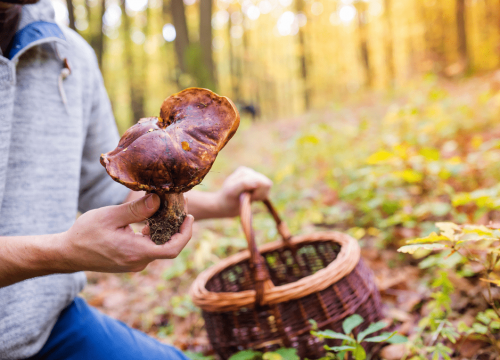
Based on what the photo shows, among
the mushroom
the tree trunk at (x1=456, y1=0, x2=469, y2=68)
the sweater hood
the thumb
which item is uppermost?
the tree trunk at (x1=456, y1=0, x2=469, y2=68)

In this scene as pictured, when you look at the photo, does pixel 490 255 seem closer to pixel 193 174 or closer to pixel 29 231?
pixel 193 174

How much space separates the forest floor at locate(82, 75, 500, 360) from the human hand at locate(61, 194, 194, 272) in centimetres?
34

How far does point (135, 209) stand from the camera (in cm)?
84

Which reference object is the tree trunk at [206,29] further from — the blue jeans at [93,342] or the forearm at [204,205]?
the blue jeans at [93,342]

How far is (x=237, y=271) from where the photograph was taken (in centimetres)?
188

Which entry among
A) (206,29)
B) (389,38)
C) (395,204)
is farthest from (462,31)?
(395,204)

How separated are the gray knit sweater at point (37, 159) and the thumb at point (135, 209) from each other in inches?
21.8

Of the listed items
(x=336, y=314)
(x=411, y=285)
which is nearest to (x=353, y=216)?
(x=411, y=285)

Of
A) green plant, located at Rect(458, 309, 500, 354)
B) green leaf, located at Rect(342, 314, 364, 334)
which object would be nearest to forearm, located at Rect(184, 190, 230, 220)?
green leaf, located at Rect(342, 314, 364, 334)

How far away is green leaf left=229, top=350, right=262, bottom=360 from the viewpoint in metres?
1.28

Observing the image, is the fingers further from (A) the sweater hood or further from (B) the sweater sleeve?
(A) the sweater hood

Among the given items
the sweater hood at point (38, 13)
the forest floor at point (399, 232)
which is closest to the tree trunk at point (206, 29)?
the forest floor at point (399, 232)

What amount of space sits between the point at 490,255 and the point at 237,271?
4.02ft

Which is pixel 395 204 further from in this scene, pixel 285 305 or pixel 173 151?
pixel 173 151
